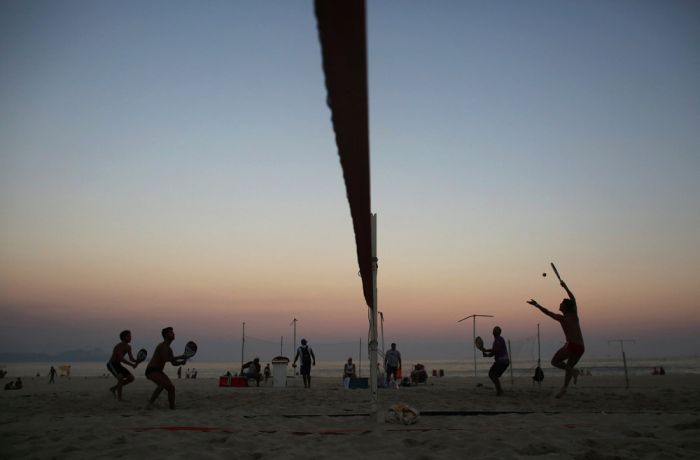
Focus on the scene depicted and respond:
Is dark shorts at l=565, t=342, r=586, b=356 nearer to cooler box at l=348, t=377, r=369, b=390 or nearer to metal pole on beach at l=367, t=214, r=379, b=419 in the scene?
metal pole on beach at l=367, t=214, r=379, b=419

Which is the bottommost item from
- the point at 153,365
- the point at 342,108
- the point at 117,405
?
the point at 117,405

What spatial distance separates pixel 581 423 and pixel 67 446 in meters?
5.79

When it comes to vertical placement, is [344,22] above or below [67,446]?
above

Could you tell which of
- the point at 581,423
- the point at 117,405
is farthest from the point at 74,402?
the point at 581,423

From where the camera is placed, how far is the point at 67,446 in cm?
487

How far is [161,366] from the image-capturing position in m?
9.49

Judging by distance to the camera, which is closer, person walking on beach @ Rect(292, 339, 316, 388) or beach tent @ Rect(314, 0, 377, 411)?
beach tent @ Rect(314, 0, 377, 411)

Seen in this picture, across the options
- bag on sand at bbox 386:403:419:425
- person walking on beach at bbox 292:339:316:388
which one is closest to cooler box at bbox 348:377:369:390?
person walking on beach at bbox 292:339:316:388

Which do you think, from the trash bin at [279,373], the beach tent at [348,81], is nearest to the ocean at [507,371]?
the trash bin at [279,373]

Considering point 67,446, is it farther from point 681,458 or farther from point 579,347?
point 579,347

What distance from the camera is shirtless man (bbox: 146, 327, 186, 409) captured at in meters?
9.14

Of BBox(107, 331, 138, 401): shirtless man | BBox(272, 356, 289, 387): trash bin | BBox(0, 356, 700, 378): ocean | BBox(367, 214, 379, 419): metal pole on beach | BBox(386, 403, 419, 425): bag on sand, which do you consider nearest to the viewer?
BBox(386, 403, 419, 425): bag on sand

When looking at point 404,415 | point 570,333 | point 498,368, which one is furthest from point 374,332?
point 498,368

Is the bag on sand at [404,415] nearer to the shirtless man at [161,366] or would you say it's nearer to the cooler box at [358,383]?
Result: the shirtless man at [161,366]
